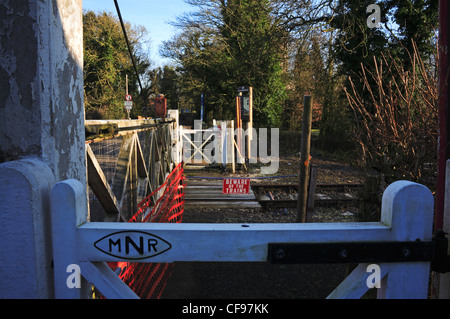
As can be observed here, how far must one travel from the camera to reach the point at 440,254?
126cm

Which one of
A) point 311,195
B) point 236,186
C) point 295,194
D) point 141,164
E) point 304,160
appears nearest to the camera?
point 141,164

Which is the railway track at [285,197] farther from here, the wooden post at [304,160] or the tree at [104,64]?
the tree at [104,64]

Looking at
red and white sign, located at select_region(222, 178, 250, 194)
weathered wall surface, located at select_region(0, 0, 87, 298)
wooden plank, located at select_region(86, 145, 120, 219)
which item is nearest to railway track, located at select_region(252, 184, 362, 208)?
red and white sign, located at select_region(222, 178, 250, 194)

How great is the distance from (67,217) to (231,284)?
3505 mm

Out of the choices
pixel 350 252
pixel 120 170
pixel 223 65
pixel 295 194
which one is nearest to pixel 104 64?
pixel 223 65

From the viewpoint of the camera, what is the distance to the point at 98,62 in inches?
1225

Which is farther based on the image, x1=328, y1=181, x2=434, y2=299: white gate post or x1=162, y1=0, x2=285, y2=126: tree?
x1=162, y1=0, x2=285, y2=126: tree

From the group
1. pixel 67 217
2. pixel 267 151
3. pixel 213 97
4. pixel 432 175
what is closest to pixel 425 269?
pixel 67 217

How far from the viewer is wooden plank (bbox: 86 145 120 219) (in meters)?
2.41

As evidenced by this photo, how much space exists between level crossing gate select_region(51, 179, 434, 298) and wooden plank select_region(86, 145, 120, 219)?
1198mm

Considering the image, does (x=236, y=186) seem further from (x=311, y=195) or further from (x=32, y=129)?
(x=32, y=129)

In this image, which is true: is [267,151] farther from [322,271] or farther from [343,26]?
[322,271]

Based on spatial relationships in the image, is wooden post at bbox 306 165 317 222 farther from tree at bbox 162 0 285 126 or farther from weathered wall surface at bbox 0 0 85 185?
tree at bbox 162 0 285 126

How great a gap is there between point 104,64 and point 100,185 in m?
31.4
